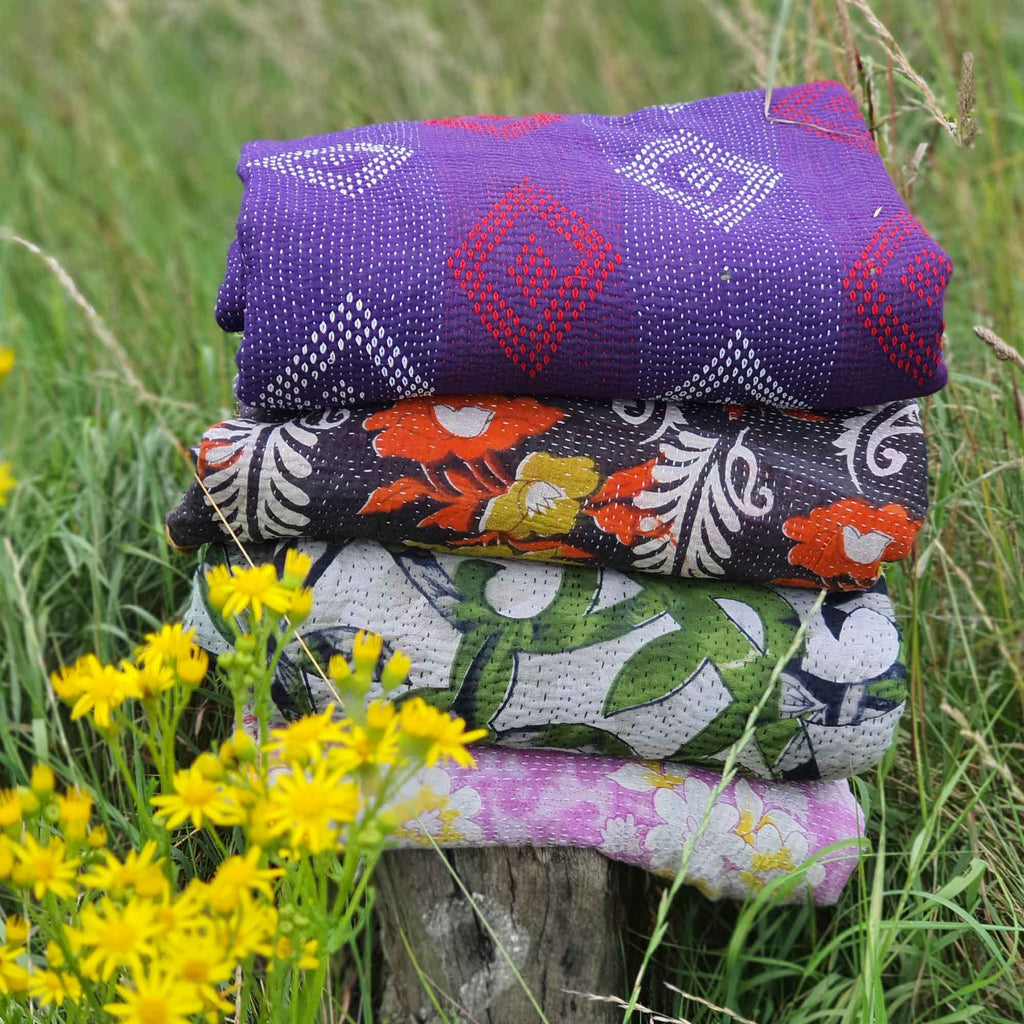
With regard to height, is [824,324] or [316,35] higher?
[316,35]

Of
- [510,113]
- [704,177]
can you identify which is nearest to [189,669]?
[704,177]

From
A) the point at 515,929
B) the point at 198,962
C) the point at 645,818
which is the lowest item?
the point at 515,929

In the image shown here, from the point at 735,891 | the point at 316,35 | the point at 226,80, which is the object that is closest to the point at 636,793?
the point at 735,891

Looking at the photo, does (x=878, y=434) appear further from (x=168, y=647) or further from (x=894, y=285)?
(x=168, y=647)

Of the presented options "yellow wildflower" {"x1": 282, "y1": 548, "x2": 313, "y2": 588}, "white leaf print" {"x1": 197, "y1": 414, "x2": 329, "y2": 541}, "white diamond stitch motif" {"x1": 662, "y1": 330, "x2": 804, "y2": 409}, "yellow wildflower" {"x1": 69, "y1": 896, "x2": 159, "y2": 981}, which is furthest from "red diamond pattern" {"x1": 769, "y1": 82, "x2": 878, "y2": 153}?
"yellow wildflower" {"x1": 69, "y1": 896, "x2": 159, "y2": 981}

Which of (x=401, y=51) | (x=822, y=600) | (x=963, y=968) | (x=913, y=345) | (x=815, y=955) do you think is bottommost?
(x=963, y=968)

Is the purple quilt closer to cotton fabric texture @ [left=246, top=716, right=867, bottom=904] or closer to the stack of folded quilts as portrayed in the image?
the stack of folded quilts

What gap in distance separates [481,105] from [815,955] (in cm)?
168

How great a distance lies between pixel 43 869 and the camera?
0.65 meters

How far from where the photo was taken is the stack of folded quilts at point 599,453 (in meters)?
0.89

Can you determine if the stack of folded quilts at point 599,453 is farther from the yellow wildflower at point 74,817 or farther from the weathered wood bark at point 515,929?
the yellow wildflower at point 74,817

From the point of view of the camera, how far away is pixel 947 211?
1.85 metres

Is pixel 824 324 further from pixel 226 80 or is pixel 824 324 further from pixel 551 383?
pixel 226 80

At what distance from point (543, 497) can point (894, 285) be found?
340mm
